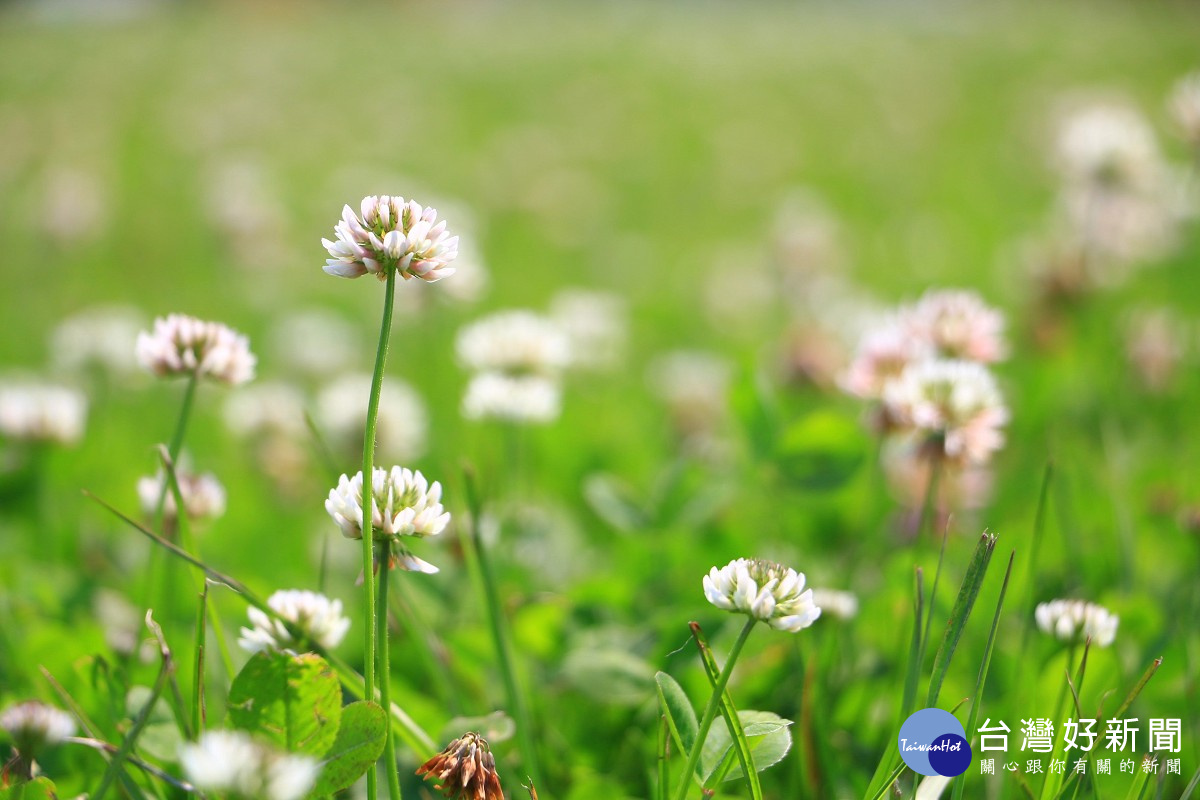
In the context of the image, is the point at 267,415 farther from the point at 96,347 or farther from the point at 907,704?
the point at 907,704

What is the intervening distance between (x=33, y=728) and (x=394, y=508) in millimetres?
298

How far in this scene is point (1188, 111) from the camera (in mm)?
1384

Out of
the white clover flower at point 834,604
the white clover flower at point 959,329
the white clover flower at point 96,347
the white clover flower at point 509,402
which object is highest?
the white clover flower at point 96,347

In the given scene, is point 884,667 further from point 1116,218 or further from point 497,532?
point 1116,218

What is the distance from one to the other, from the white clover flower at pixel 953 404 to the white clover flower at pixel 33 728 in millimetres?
686

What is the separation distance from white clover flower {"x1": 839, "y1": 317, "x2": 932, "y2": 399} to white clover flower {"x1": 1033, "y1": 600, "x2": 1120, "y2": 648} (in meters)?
0.30

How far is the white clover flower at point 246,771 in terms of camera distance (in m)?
0.43

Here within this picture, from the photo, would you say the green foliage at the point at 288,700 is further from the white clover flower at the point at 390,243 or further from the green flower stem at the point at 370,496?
the white clover flower at the point at 390,243

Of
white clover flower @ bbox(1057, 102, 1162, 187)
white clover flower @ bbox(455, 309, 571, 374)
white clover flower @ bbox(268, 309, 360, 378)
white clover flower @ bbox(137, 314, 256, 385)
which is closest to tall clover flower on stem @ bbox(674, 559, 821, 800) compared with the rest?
white clover flower @ bbox(137, 314, 256, 385)

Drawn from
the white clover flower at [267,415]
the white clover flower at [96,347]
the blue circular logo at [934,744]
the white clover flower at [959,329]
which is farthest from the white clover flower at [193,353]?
the white clover flower at [96,347]

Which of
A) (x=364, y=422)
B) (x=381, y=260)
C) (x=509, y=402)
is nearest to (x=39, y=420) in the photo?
(x=364, y=422)

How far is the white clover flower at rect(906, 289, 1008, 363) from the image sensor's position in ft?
3.32

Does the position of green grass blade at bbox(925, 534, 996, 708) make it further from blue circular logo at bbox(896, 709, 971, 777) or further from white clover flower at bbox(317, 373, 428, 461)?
white clover flower at bbox(317, 373, 428, 461)

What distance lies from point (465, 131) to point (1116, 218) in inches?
144
